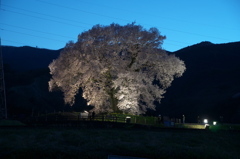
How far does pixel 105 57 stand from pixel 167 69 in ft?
31.3

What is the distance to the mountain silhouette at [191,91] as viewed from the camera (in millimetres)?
92856

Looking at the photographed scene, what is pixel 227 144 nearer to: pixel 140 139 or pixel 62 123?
pixel 140 139

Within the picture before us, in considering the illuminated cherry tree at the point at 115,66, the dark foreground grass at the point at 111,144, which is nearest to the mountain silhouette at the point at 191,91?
the illuminated cherry tree at the point at 115,66

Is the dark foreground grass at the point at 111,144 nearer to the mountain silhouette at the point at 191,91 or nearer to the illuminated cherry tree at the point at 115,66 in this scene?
the illuminated cherry tree at the point at 115,66

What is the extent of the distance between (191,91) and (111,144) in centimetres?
12123

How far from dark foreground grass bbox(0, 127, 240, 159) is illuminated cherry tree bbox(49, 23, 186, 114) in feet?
44.4

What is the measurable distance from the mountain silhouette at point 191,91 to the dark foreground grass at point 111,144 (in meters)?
58.4

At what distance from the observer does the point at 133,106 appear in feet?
116

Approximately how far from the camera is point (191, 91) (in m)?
133

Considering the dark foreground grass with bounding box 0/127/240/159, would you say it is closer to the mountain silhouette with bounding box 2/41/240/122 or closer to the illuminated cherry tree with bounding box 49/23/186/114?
the illuminated cherry tree with bounding box 49/23/186/114

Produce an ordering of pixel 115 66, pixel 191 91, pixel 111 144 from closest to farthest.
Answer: pixel 111 144 → pixel 115 66 → pixel 191 91

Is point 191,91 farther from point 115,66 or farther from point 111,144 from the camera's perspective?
point 111,144

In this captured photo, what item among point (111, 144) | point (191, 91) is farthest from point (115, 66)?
point (191, 91)

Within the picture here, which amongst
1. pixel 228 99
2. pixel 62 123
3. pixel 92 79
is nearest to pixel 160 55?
pixel 92 79
